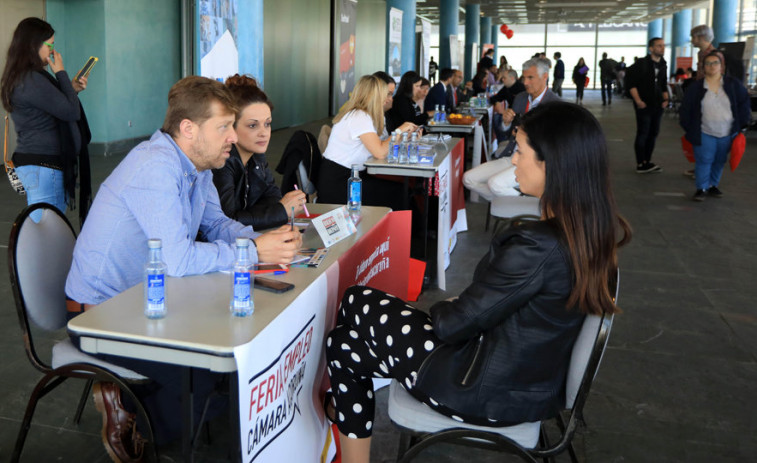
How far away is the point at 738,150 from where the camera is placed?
649cm

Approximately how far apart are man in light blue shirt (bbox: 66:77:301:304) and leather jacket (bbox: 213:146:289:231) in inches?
21.4

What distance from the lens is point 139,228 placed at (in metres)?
1.90

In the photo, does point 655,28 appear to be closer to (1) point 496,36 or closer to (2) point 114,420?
(1) point 496,36

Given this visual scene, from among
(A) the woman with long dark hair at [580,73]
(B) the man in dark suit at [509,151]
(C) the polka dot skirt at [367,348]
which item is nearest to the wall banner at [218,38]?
(B) the man in dark suit at [509,151]


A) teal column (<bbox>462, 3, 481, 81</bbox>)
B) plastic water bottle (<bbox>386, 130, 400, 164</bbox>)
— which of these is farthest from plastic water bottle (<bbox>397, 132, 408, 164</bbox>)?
teal column (<bbox>462, 3, 481, 81</bbox>)

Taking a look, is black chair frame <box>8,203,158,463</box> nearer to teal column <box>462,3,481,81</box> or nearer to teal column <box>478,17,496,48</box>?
teal column <box>462,3,481,81</box>

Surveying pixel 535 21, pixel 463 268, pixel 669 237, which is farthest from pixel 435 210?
pixel 535 21

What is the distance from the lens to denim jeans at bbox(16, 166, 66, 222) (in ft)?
11.6

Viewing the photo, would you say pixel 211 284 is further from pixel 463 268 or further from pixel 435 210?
pixel 435 210

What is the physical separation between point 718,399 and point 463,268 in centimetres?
199

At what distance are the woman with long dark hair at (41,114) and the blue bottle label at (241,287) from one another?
2.40 metres

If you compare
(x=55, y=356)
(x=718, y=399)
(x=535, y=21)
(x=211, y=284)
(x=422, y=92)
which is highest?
(x=535, y=21)

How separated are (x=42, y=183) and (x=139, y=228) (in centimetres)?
197

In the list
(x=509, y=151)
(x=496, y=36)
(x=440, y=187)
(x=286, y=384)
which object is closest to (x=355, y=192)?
(x=286, y=384)
